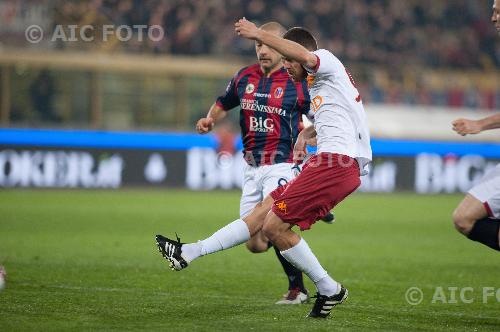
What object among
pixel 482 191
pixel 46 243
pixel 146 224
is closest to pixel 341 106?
pixel 482 191

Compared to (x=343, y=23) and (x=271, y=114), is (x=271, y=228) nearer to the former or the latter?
(x=271, y=114)

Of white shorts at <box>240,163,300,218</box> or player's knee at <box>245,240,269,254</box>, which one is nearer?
white shorts at <box>240,163,300,218</box>

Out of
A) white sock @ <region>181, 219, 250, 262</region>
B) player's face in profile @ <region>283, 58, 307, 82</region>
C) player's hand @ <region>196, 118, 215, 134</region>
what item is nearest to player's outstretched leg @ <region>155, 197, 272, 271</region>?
white sock @ <region>181, 219, 250, 262</region>

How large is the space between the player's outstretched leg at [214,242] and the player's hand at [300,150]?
0.54 metres

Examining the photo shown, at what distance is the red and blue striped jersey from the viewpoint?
29.6 feet

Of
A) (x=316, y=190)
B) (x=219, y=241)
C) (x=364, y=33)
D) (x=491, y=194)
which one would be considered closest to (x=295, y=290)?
(x=219, y=241)

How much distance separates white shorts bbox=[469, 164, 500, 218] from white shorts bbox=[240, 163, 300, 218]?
2265mm

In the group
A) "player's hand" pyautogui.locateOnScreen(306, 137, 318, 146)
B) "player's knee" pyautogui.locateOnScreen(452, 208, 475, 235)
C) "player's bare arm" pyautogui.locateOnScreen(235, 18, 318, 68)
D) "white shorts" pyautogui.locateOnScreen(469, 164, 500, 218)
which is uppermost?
"player's bare arm" pyautogui.locateOnScreen(235, 18, 318, 68)

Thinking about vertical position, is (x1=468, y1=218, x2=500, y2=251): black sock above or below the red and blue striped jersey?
below

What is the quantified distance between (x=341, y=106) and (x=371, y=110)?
63.1ft

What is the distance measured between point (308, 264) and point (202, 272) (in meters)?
3.35

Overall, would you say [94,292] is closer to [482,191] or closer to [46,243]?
[482,191]

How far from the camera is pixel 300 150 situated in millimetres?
8320

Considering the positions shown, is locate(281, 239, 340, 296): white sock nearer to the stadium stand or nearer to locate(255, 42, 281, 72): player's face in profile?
locate(255, 42, 281, 72): player's face in profile
